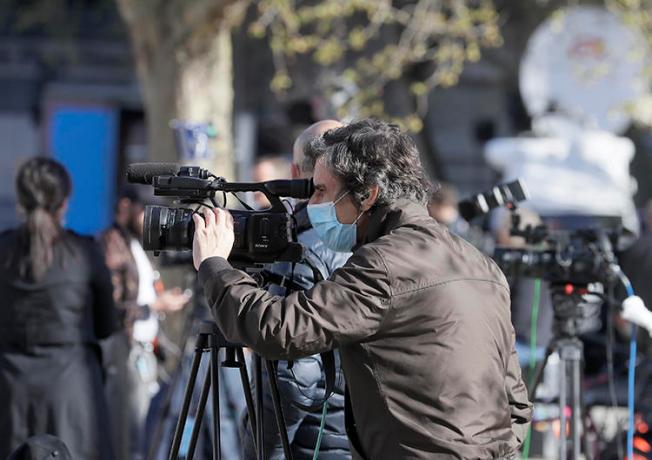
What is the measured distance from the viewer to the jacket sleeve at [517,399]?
122 inches

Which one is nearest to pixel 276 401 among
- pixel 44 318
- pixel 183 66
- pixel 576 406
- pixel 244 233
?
pixel 244 233

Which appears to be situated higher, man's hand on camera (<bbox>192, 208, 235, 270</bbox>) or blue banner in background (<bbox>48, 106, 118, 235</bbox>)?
blue banner in background (<bbox>48, 106, 118, 235</bbox>)

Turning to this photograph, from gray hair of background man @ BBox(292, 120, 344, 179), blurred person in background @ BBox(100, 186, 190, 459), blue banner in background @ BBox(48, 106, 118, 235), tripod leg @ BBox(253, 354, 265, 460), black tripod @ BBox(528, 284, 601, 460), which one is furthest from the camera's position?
blue banner in background @ BBox(48, 106, 118, 235)

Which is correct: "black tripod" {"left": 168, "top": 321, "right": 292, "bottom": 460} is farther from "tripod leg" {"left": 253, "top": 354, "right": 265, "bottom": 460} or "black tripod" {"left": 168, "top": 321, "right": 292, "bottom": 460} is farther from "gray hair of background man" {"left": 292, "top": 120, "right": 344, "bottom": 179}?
"gray hair of background man" {"left": 292, "top": 120, "right": 344, "bottom": 179}

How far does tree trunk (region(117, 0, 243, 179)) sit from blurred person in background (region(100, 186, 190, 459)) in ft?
3.71

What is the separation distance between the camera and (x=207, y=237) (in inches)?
117

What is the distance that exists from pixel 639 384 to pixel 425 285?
159 inches

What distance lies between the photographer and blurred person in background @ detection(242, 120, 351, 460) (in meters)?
3.42

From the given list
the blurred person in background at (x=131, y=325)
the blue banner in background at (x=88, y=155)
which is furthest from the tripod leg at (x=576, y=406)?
the blue banner in background at (x=88, y=155)

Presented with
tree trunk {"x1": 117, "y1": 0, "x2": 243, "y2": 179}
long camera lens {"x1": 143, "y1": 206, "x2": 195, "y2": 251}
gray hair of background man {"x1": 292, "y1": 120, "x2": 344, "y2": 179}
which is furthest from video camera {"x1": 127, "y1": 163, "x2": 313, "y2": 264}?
tree trunk {"x1": 117, "y1": 0, "x2": 243, "y2": 179}

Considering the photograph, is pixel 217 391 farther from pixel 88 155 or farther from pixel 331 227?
pixel 88 155

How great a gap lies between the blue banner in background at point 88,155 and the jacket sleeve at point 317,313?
13.1 m

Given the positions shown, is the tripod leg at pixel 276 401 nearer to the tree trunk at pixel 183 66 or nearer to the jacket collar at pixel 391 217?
the jacket collar at pixel 391 217

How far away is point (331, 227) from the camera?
310 cm
